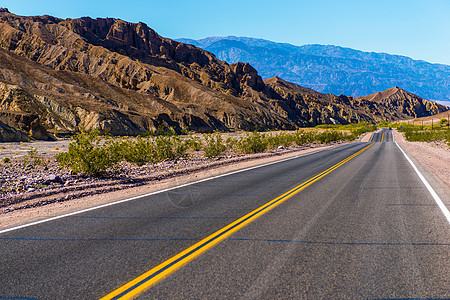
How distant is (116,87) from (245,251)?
3079 inches

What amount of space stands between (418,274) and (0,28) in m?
120

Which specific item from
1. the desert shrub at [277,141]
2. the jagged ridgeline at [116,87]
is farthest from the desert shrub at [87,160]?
the jagged ridgeline at [116,87]

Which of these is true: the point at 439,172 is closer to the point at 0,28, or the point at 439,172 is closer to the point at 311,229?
the point at 311,229

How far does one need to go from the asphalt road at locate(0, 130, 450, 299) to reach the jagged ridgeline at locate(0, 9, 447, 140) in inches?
1324

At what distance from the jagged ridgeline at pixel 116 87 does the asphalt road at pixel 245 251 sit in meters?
33.6

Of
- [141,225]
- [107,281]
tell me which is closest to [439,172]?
[141,225]

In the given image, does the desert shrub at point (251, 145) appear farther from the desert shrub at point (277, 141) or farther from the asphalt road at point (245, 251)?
the asphalt road at point (245, 251)

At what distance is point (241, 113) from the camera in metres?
90.5

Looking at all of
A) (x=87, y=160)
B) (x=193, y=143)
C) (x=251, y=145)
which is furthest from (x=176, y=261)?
(x=251, y=145)

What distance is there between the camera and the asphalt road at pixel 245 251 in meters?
3.54

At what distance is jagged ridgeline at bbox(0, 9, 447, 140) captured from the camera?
48.2m

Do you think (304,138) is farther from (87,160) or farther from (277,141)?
(87,160)

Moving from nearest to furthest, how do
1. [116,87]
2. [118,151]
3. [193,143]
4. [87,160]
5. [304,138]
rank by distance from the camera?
[87,160]
[118,151]
[193,143]
[304,138]
[116,87]

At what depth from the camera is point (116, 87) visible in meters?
76.1
